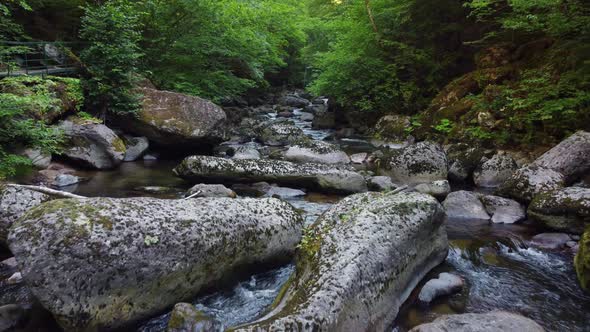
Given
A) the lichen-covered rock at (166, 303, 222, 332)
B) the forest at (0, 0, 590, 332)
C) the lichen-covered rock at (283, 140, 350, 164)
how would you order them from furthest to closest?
the lichen-covered rock at (283, 140, 350, 164) < the forest at (0, 0, 590, 332) < the lichen-covered rock at (166, 303, 222, 332)

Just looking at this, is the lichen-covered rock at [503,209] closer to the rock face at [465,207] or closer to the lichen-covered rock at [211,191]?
the rock face at [465,207]

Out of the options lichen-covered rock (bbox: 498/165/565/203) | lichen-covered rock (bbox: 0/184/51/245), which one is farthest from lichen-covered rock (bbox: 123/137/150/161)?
lichen-covered rock (bbox: 498/165/565/203)

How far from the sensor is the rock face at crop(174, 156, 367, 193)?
26.1ft

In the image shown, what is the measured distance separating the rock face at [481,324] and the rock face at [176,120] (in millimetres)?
8684

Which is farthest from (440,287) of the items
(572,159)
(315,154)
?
(315,154)

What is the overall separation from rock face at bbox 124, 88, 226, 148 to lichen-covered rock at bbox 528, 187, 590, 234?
27.3ft

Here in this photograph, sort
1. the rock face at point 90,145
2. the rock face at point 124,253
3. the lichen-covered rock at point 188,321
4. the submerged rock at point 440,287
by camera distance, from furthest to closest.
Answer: the rock face at point 90,145
the submerged rock at point 440,287
the lichen-covered rock at point 188,321
the rock face at point 124,253

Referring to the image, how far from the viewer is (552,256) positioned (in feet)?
17.2

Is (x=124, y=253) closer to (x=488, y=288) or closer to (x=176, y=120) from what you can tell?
(x=488, y=288)

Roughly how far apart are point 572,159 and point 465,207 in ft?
8.20

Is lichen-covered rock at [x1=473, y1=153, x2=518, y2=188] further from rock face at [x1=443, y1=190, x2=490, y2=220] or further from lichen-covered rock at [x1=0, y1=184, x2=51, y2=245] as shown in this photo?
lichen-covered rock at [x1=0, y1=184, x2=51, y2=245]

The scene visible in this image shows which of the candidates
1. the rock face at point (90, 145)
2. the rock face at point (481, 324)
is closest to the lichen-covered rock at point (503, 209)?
the rock face at point (481, 324)

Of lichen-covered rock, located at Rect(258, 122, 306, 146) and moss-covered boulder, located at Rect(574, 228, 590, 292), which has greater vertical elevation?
moss-covered boulder, located at Rect(574, 228, 590, 292)

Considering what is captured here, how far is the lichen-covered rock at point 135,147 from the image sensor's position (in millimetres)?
10305
